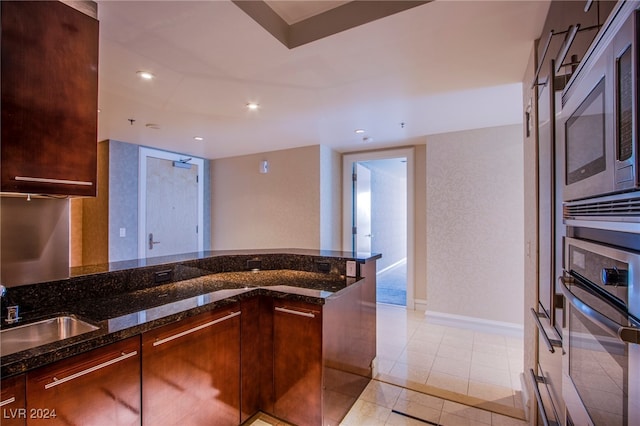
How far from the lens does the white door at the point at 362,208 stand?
499 cm

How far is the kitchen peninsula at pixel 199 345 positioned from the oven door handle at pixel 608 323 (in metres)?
1.13

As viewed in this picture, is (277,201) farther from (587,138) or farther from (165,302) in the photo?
(587,138)

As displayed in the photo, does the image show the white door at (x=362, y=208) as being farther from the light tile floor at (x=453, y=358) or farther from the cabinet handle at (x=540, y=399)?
the cabinet handle at (x=540, y=399)

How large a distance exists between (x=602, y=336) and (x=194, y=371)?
5.51ft

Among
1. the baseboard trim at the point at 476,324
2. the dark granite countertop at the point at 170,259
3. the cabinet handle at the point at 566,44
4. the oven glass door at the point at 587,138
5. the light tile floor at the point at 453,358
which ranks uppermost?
the cabinet handle at the point at 566,44

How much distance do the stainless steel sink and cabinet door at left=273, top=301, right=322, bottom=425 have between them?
975mm

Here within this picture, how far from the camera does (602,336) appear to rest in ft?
2.49

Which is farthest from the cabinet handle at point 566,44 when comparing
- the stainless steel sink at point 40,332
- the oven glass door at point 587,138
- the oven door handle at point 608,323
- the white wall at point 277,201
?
the white wall at point 277,201

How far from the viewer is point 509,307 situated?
352 cm

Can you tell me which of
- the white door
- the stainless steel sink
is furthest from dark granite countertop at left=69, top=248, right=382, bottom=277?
the white door

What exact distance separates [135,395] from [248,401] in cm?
77

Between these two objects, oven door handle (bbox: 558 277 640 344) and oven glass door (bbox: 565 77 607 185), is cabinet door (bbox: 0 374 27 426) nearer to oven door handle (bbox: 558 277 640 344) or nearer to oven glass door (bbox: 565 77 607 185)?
oven door handle (bbox: 558 277 640 344)

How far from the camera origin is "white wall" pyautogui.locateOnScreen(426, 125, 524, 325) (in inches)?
139

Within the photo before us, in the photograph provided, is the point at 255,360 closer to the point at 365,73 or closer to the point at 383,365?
the point at 383,365
